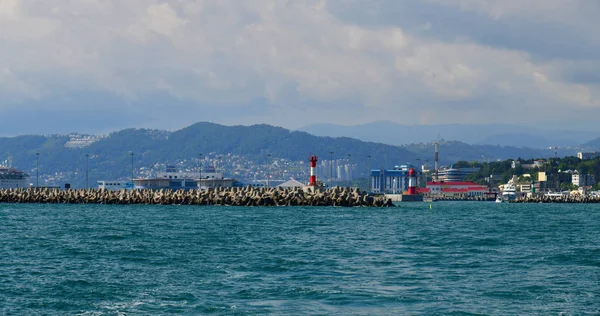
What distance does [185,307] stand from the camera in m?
22.0

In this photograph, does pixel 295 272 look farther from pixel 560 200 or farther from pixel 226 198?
pixel 560 200

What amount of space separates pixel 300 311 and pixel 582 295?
26.2 ft

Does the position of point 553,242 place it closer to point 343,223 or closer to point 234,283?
point 343,223

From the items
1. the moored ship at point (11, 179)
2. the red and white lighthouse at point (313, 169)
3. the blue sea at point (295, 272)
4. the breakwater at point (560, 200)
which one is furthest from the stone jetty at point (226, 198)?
the moored ship at point (11, 179)

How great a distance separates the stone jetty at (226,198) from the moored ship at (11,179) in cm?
8035

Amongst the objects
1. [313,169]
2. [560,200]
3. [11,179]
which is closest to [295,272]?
[313,169]

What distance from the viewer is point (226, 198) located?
92438 millimetres

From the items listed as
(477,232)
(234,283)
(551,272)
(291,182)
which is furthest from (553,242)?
(291,182)

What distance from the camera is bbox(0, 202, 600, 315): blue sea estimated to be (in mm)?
22250

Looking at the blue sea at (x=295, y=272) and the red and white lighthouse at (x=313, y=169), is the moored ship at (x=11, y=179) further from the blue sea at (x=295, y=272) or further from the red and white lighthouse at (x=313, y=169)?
the blue sea at (x=295, y=272)

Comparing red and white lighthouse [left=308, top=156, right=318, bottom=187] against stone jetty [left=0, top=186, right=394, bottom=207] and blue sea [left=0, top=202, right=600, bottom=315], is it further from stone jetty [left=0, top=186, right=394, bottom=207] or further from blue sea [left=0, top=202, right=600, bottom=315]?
blue sea [left=0, top=202, right=600, bottom=315]

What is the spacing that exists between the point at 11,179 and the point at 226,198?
104104mm

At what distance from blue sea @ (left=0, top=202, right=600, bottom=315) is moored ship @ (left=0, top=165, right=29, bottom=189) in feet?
457

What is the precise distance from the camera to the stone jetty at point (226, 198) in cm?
9000
